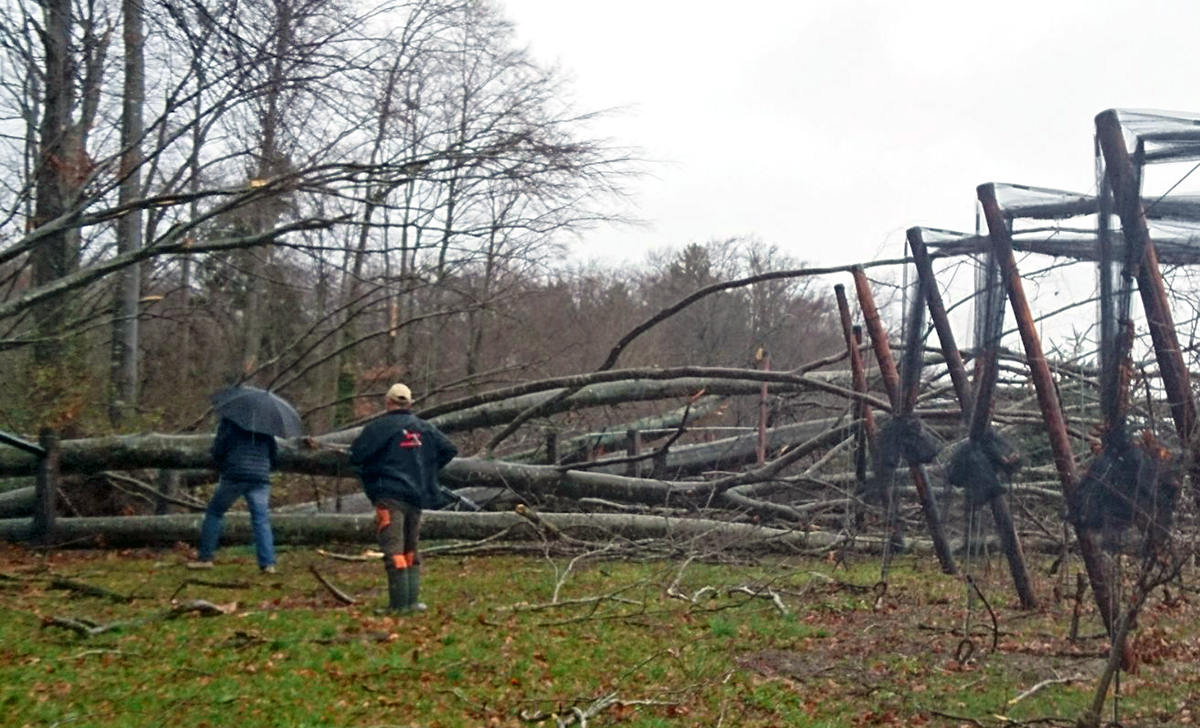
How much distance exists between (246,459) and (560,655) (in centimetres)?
397

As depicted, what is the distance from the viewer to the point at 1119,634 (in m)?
5.13

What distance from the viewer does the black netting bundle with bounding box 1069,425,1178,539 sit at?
6.44 metres

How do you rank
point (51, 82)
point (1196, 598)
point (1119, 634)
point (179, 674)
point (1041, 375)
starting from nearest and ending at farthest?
point (1119, 634), point (179, 674), point (1041, 375), point (1196, 598), point (51, 82)

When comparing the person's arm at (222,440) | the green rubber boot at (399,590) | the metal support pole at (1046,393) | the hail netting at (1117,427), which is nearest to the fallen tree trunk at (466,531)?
the person's arm at (222,440)

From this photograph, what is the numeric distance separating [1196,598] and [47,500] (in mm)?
9505

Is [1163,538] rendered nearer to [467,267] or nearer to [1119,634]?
[1119,634]

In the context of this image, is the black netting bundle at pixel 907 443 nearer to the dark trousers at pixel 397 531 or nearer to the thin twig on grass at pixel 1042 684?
the thin twig on grass at pixel 1042 684

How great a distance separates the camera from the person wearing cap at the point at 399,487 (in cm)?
841

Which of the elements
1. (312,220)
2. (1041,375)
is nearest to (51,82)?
(312,220)

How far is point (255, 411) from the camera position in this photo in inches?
393

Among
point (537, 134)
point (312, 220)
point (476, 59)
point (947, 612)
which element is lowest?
point (947, 612)

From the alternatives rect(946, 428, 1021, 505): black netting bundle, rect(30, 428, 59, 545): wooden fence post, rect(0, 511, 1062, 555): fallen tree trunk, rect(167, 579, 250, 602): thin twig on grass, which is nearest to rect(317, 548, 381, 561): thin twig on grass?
rect(0, 511, 1062, 555): fallen tree trunk

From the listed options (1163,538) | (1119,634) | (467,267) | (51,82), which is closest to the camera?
(1119,634)

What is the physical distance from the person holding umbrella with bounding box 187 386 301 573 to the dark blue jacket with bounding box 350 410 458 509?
1682 mm
